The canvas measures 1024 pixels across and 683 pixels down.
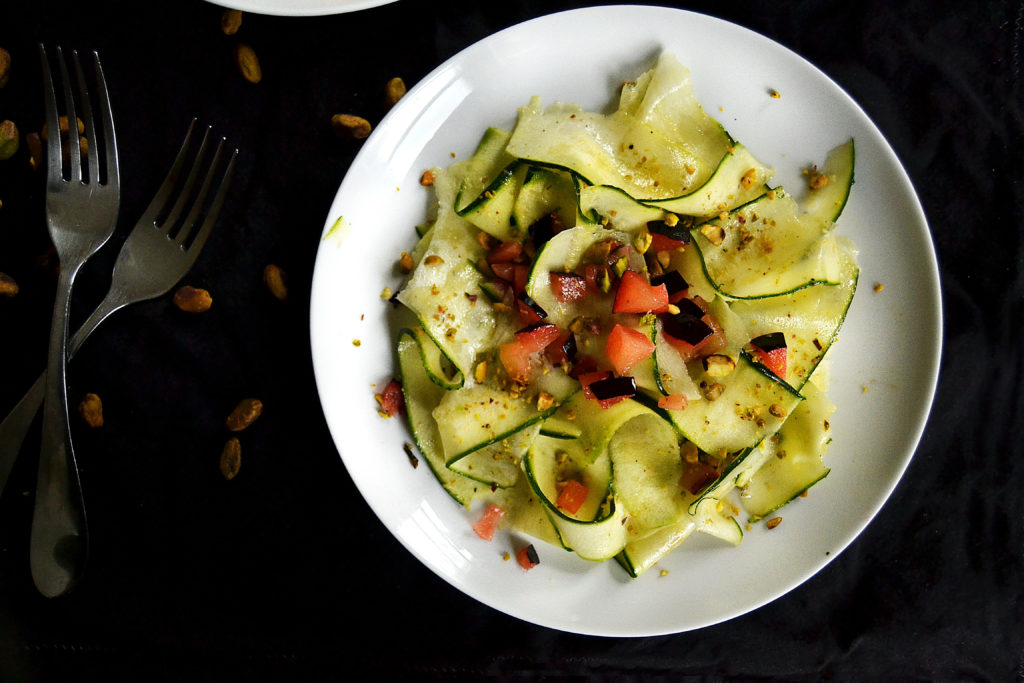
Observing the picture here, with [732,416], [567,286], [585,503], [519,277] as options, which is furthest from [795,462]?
[519,277]

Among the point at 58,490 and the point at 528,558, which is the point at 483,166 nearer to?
the point at 528,558

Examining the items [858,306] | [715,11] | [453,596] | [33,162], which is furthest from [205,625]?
[715,11]

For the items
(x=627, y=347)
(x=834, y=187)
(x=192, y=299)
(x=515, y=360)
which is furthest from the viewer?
(x=192, y=299)

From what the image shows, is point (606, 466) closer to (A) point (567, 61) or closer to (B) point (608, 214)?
(B) point (608, 214)

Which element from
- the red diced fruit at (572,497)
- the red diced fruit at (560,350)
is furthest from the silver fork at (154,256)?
the red diced fruit at (572,497)

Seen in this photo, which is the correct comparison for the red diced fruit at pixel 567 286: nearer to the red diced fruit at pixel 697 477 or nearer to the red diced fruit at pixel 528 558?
the red diced fruit at pixel 697 477
